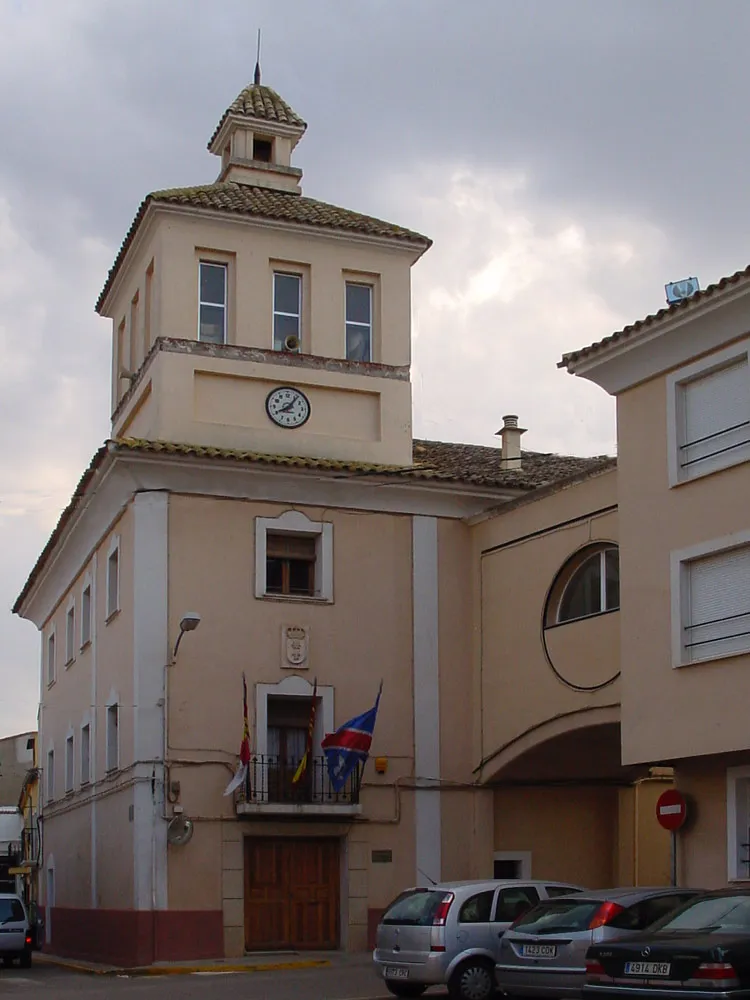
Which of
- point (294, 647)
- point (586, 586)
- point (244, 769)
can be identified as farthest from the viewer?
point (294, 647)

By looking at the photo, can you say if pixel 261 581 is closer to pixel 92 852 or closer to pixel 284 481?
pixel 284 481

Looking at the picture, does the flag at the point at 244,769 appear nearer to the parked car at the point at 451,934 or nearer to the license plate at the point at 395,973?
the parked car at the point at 451,934

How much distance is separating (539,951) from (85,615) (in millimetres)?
17484

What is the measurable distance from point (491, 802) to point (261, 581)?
5.59 metres

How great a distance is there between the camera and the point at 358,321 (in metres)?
30.2

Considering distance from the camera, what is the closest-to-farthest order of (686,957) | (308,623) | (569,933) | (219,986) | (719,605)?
1. (686,957)
2. (569,933)
3. (719,605)
4. (219,986)
5. (308,623)

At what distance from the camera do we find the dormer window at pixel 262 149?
3231cm

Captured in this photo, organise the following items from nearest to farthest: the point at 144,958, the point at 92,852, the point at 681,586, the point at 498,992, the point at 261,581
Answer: the point at 498,992, the point at 681,586, the point at 144,958, the point at 261,581, the point at 92,852

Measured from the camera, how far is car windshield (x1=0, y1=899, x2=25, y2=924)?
93.8ft

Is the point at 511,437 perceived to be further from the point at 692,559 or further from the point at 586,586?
the point at 692,559

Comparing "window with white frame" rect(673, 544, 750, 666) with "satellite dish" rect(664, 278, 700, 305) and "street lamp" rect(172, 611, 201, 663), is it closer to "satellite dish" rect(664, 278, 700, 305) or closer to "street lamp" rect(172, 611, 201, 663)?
"satellite dish" rect(664, 278, 700, 305)

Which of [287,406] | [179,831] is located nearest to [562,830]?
[179,831]

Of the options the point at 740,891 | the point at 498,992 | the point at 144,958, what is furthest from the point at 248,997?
the point at 740,891

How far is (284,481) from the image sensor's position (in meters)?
27.8
